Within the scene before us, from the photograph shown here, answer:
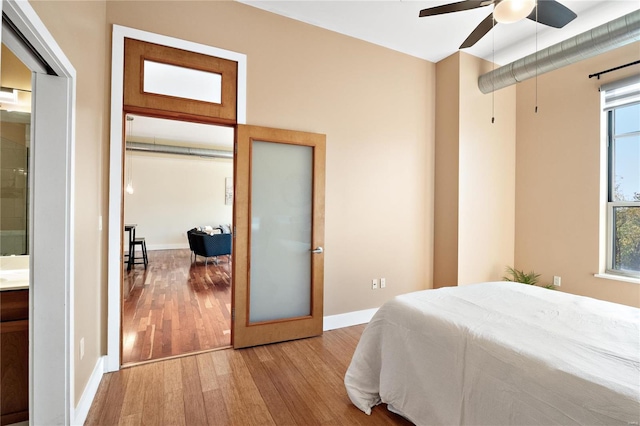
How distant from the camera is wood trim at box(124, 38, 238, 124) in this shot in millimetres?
2459

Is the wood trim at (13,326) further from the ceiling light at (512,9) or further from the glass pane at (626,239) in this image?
the glass pane at (626,239)

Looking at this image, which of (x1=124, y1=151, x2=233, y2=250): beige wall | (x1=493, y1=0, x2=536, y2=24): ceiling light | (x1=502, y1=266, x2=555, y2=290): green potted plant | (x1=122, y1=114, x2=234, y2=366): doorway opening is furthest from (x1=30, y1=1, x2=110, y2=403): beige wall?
(x1=124, y1=151, x2=233, y2=250): beige wall

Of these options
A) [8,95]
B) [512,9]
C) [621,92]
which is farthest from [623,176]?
[8,95]

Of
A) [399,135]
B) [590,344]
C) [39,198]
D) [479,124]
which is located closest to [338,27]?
[399,135]

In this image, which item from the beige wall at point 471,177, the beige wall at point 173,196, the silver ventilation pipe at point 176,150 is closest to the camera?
the beige wall at point 471,177

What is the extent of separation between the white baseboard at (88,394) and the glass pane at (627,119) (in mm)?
5488

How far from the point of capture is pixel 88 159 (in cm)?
199

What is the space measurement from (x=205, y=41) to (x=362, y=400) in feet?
10.6

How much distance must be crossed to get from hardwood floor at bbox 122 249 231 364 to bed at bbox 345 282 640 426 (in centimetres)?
175

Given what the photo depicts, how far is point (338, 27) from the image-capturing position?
10.7 feet

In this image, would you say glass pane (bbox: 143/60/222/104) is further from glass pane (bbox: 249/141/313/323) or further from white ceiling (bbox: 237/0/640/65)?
white ceiling (bbox: 237/0/640/65)

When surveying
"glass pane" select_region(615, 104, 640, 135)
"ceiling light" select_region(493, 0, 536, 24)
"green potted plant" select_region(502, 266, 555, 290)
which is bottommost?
"green potted plant" select_region(502, 266, 555, 290)

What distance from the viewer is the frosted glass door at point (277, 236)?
2820 millimetres

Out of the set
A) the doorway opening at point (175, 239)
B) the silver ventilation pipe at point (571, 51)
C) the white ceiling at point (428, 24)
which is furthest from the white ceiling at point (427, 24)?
the doorway opening at point (175, 239)
